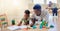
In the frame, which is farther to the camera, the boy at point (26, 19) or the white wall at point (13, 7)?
the white wall at point (13, 7)

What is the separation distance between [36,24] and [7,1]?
425mm

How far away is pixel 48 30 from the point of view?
2.47ft

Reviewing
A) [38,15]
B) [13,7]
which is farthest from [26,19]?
[13,7]

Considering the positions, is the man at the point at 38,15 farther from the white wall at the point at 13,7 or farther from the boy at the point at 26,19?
the white wall at the point at 13,7

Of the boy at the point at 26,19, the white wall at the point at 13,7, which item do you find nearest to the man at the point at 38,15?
the boy at the point at 26,19

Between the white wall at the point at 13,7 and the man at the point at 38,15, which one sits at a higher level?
the white wall at the point at 13,7

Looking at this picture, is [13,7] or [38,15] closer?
[38,15]

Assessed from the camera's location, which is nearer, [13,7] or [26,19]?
[26,19]

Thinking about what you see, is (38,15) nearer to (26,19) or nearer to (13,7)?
(26,19)

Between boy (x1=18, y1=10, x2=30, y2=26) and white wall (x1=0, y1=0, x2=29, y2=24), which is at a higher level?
white wall (x1=0, y1=0, x2=29, y2=24)

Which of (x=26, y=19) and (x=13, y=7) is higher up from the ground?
(x=13, y=7)

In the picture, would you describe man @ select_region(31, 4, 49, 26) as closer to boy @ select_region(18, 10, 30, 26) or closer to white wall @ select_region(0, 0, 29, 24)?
boy @ select_region(18, 10, 30, 26)

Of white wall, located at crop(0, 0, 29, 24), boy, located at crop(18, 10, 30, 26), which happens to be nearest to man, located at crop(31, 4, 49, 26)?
boy, located at crop(18, 10, 30, 26)

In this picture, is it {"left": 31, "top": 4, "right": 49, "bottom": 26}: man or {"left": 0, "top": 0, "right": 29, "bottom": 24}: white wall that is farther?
{"left": 0, "top": 0, "right": 29, "bottom": 24}: white wall
